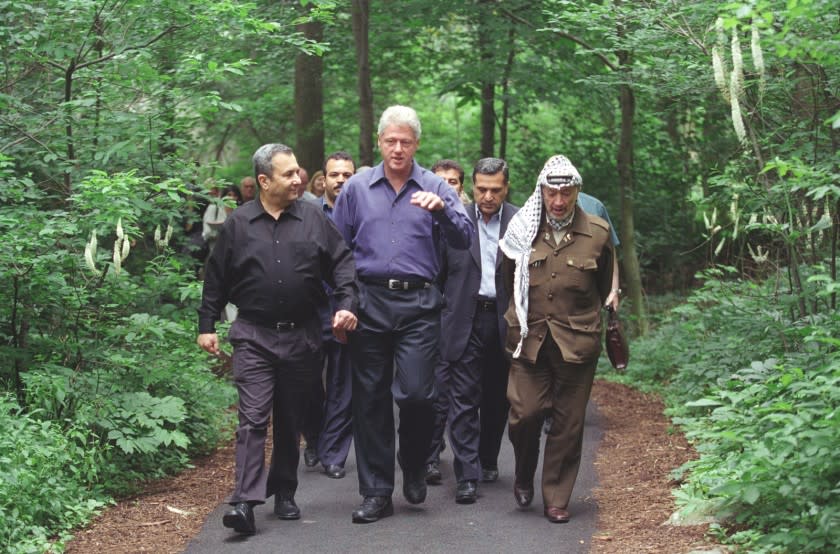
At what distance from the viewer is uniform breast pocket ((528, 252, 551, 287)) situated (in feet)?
23.1

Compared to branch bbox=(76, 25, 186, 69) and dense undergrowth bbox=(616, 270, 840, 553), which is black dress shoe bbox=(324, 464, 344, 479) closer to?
dense undergrowth bbox=(616, 270, 840, 553)

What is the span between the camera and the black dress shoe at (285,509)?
283 inches

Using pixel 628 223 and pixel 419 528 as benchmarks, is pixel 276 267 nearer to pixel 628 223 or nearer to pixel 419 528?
pixel 419 528

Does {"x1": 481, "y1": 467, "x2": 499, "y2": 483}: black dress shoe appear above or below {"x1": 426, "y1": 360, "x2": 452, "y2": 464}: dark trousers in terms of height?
below

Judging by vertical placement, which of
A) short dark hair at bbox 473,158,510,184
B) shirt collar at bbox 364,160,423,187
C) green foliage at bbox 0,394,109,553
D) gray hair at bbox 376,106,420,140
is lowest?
green foliage at bbox 0,394,109,553

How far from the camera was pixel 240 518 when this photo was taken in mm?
6598

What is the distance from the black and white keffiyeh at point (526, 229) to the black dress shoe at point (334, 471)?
86.6 inches

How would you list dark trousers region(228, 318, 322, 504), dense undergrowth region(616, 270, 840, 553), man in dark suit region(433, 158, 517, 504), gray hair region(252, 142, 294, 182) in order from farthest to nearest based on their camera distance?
man in dark suit region(433, 158, 517, 504) < gray hair region(252, 142, 294, 182) < dark trousers region(228, 318, 322, 504) < dense undergrowth region(616, 270, 840, 553)

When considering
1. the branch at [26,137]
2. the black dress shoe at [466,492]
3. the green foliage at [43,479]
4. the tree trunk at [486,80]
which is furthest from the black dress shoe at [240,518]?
the tree trunk at [486,80]

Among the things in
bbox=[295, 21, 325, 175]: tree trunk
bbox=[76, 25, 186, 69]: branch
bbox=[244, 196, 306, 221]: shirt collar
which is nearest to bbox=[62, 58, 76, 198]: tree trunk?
bbox=[76, 25, 186, 69]: branch

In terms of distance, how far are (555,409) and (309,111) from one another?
10073 millimetres

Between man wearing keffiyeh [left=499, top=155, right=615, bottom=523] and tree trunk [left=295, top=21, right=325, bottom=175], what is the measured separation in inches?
370

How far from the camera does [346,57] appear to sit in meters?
18.2

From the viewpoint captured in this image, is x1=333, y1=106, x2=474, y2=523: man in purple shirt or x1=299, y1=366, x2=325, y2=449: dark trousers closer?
x1=333, y1=106, x2=474, y2=523: man in purple shirt
